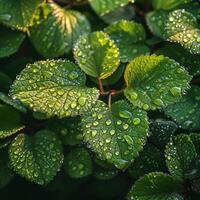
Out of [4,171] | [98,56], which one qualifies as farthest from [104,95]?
[4,171]

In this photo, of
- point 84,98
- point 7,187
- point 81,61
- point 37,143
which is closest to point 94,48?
point 81,61

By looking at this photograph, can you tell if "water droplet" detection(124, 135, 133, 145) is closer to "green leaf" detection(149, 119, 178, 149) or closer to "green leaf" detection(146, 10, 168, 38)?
"green leaf" detection(149, 119, 178, 149)

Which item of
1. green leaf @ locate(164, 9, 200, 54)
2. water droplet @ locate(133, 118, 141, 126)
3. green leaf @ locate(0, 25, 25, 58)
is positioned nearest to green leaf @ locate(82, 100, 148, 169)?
water droplet @ locate(133, 118, 141, 126)

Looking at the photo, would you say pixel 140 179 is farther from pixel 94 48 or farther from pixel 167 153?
pixel 94 48

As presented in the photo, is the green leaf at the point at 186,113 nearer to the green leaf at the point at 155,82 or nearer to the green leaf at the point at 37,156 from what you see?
the green leaf at the point at 155,82

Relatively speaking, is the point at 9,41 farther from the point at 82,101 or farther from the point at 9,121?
the point at 82,101

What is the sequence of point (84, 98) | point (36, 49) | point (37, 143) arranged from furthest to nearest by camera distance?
point (36, 49) → point (37, 143) → point (84, 98)
